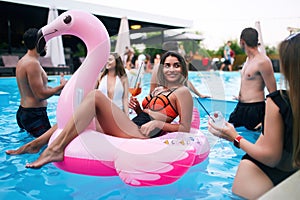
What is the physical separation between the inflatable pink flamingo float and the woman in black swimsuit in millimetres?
503

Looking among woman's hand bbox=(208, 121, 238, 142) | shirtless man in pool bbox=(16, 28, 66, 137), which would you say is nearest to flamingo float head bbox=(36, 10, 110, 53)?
shirtless man in pool bbox=(16, 28, 66, 137)

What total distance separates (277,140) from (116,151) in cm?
106

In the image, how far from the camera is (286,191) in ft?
4.63

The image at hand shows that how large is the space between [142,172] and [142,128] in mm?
427

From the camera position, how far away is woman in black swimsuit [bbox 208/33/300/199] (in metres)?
1.44

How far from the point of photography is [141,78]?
9.77 ft

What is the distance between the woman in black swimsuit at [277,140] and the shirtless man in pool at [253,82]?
215 cm

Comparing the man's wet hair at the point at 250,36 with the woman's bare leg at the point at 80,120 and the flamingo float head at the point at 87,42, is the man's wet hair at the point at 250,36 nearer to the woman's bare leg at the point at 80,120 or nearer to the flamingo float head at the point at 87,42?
the flamingo float head at the point at 87,42

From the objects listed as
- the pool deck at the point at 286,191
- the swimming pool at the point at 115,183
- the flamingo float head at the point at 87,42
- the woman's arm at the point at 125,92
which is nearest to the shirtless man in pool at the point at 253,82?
the swimming pool at the point at 115,183

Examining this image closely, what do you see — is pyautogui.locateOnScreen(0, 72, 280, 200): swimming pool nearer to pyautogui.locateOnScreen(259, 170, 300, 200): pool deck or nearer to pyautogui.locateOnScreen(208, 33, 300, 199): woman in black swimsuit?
pyautogui.locateOnScreen(208, 33, 300, 199): woman in black swimsuit

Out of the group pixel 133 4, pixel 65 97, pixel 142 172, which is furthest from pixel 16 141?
pixel 133 4

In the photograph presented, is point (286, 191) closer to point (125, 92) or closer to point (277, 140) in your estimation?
point (277, 140)

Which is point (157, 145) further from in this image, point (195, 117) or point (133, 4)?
point (133, 4)

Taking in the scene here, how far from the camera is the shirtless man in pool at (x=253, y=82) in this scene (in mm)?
3707
